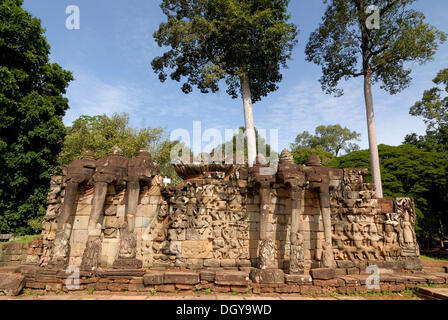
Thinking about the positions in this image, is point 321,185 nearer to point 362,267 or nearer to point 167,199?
point 362,267

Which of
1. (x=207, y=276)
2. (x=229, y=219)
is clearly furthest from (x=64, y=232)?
(x=229, y=219)

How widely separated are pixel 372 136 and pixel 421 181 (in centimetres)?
676

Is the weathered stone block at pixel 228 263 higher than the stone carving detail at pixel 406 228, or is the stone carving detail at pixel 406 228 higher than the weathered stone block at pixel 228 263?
the stone carving detail at pixel 406 228

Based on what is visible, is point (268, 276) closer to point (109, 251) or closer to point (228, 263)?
point (228, 263)

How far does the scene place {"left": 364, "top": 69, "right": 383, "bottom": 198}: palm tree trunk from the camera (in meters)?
11.1

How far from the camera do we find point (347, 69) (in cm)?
1302

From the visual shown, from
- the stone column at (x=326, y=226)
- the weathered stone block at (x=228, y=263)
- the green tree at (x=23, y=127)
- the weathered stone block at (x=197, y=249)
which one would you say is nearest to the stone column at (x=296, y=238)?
the stone column at (x=326, y=226)

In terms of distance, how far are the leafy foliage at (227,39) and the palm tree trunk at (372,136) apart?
4.89 meters

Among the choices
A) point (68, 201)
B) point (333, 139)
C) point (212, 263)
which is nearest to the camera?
point (68, 201)

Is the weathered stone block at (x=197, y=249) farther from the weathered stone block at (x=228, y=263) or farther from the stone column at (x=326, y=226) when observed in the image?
the stone column at (x=326, y=226)

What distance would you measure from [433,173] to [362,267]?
12647 mm

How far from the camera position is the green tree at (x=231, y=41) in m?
13.3

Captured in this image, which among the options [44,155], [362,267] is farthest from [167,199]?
[44,155]

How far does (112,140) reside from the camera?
19.2m
